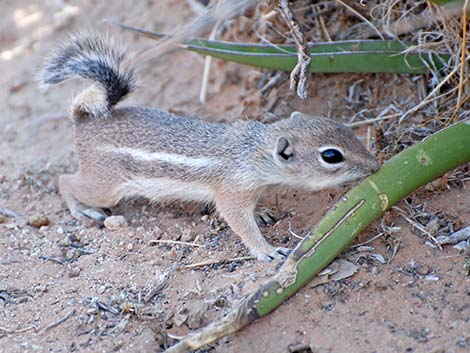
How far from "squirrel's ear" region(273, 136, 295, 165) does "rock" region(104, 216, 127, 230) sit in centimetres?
116

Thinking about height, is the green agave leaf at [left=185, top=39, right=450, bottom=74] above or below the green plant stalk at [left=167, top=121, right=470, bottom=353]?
above

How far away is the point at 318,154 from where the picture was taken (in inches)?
168

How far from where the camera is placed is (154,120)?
4941mm

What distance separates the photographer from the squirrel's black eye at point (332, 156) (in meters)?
4.15

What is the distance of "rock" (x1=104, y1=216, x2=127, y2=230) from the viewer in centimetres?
481

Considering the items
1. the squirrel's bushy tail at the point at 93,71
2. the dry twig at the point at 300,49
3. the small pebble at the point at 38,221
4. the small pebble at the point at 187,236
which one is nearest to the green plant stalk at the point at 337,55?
the squirrel's bushy tail at the point at 93,71

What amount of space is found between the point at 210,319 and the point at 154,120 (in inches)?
Answer: 66.4

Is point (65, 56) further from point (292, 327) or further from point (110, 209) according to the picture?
point (292, 327)

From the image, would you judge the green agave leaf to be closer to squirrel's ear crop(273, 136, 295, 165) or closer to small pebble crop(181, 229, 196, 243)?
squirrel's ear crop(273, 136, 295, 165)

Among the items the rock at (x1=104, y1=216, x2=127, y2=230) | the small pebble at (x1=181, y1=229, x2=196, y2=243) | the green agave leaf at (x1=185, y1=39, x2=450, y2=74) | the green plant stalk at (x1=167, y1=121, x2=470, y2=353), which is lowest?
the small pebble at (x1=181, y1=229, x2=196, y2=243)

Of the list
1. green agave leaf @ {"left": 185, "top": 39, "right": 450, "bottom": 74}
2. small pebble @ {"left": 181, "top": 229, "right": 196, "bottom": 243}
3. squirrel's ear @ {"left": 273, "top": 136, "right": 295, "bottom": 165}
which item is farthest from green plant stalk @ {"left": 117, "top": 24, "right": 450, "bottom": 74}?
small pebble @ {"left": 181, "top": 229, "right": 196, "bottom": 243}

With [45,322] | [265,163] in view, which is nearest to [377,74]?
[265,163]

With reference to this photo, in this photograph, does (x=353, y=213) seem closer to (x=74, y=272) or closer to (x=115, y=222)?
(x=74, y=272)

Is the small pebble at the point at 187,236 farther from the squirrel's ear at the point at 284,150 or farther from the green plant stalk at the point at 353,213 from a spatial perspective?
the green plant stalk at the point at 353,213
